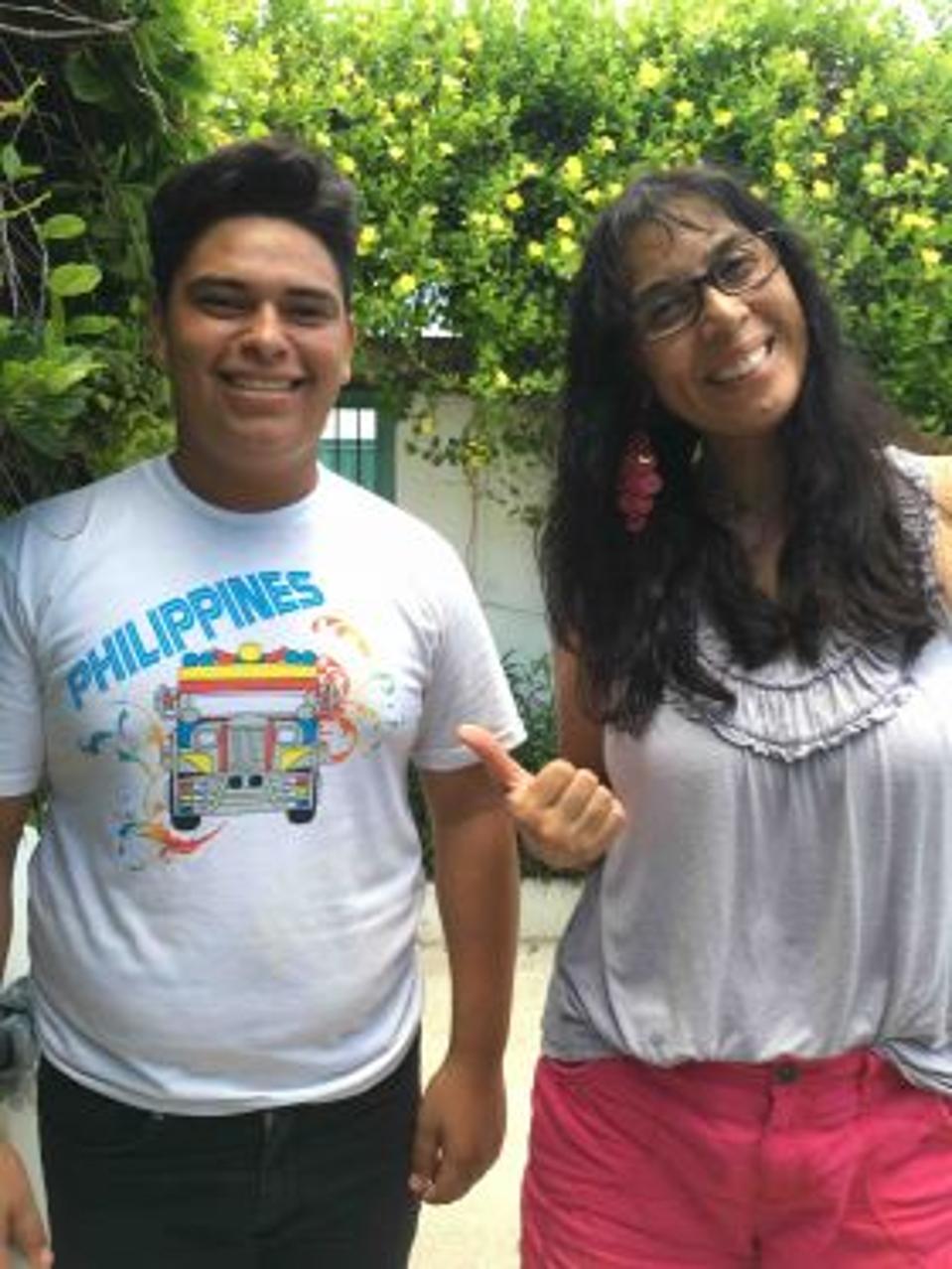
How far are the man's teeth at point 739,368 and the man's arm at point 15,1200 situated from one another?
97cm

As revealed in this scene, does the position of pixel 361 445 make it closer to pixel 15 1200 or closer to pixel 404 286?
pixel 404 286

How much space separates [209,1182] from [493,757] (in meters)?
0.59

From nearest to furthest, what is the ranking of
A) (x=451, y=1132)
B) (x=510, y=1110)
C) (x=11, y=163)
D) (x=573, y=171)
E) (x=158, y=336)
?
(x=11, y=163) < (x=158, y=336) < (x=451, y=1132) < (x=510, y=1110) < (x=573, y=171)

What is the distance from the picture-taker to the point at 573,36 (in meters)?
5.23

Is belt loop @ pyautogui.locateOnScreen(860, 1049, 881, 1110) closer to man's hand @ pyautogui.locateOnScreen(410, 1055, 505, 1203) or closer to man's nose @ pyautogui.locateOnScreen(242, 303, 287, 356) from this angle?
man's hand @ pyautogui.locateOnScreen(410, 1055, 505, 1203)

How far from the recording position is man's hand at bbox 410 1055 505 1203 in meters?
1.83

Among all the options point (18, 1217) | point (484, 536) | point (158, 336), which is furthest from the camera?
point (484, 536)

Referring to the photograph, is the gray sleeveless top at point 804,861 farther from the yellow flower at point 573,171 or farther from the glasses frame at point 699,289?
the yellow flower at point 573,171

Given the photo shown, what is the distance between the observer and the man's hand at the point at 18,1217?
1.59m

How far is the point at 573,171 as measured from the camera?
502 cm

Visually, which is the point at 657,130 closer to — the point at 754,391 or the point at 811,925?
the point at 754,391

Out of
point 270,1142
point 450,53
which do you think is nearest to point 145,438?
point 270,1142

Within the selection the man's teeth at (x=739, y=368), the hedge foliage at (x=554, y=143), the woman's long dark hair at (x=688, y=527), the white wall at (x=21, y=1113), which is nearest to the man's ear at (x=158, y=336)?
the woman's long dark hair at (x=688, y=527)

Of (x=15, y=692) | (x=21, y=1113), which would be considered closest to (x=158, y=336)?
(x=15, y=692)
